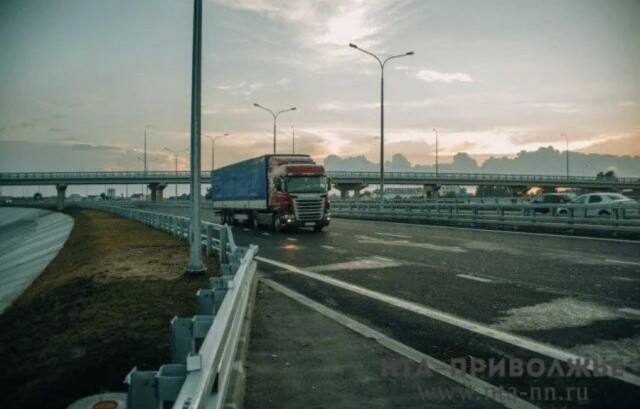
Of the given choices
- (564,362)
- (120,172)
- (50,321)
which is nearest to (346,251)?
(50,321)

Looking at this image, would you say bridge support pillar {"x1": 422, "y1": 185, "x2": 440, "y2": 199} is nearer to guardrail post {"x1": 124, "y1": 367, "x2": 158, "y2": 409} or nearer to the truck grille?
the truck grille

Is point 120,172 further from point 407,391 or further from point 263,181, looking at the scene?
point 407,391

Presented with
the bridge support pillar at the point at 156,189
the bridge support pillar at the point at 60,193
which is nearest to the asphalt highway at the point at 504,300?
the bridge support pillar at the point at 60,193

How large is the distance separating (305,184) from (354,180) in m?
80.7

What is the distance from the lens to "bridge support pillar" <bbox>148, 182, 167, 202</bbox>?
113312 mm

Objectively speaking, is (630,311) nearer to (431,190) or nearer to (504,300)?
(504,300)

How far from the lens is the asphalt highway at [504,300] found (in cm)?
466

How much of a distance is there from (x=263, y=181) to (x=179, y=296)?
16.2 metres

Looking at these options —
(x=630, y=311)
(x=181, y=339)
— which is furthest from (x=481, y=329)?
(x=181, y=339)

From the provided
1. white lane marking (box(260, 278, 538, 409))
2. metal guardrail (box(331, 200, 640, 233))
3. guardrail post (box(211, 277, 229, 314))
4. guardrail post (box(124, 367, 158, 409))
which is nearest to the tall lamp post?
white lane marking (box(260, 278, 538, 409))

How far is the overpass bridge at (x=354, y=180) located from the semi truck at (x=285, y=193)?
62759 mm

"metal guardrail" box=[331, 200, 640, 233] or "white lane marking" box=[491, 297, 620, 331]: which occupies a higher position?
"metal guardrail" box=[331, 200, 640, 233]

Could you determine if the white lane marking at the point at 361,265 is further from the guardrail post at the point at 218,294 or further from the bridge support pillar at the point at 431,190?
the bridge support pillar at the point at 431,190

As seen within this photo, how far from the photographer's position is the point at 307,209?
23234mm
